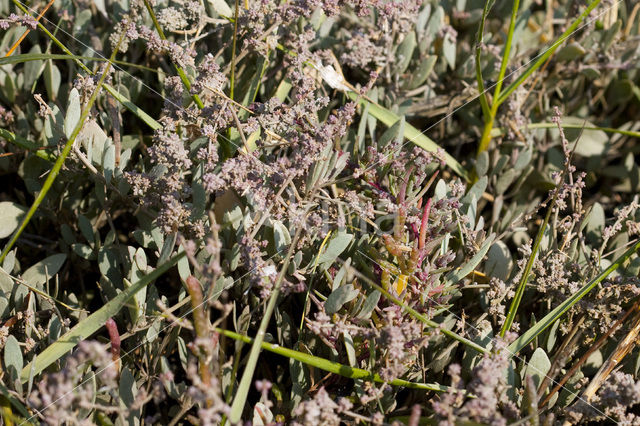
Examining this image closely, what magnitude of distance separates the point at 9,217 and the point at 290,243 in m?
0.80

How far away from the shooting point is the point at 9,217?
1894mm

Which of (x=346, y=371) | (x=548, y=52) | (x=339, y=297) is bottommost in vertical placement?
(x=346, y=371)

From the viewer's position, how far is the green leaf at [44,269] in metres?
1.81

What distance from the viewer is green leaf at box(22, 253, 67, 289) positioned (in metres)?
1.81

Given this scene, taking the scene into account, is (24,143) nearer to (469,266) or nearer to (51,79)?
(51,79)

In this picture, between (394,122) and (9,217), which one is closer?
(9,217)

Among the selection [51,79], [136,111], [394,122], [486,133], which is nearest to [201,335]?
[136,111]

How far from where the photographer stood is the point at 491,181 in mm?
2246

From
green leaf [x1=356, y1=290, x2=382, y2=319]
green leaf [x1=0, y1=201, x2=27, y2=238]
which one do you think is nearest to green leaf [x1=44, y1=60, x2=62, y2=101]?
green leaf [x1=0, y1=201, x2=27, y2=238]

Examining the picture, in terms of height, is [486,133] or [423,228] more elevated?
[486,133]

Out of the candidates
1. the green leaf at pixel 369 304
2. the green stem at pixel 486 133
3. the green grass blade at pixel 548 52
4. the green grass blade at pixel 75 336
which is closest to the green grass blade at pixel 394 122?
the green stem at pixel 486 133

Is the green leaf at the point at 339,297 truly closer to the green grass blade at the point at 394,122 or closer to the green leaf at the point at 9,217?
the green grass blade at the point at 394,122

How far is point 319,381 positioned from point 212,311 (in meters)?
0.34

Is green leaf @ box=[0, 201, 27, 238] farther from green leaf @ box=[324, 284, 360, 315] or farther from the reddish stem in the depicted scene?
the reddish stem
